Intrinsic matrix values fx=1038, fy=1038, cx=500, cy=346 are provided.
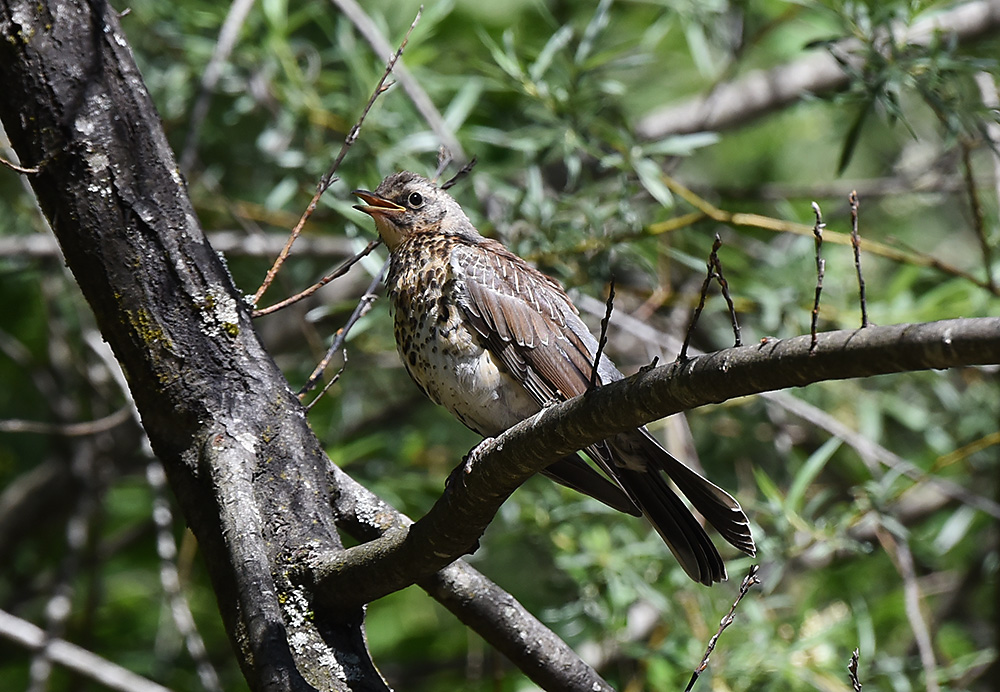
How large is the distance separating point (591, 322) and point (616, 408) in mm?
2703

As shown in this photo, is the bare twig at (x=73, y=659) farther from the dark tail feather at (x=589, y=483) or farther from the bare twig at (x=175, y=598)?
the dark tail feather at (x=589, y=483)

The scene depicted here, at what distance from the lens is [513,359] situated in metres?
3.05

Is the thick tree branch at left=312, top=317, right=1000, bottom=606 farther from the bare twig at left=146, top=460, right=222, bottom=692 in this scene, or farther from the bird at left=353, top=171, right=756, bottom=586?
the bare twig at left=146, top=460, right=222, bottom=692

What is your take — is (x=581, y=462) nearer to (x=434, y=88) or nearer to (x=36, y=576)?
(x=434, y=88)

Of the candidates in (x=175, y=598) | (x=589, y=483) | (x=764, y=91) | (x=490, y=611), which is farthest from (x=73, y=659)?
(x=764, y=91)

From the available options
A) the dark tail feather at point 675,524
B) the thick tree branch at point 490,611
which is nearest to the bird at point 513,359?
the dark tail feather at point 675,524

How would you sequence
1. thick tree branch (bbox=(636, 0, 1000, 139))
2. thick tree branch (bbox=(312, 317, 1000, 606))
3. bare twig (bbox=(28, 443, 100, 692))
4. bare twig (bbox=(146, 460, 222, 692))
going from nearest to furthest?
thick tree branch (bbox=(312, 317, 1000, 606)), bare twig (bbox=(146, 460, 222, 692)), bare twig (bbox=(28, 443, 100, 692)), thick tree branch (bbox=(636, 0, 1000, 139))

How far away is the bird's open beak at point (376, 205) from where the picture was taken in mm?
3705

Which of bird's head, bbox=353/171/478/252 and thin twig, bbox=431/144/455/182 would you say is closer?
thin twig, bbox=431/144/455/182

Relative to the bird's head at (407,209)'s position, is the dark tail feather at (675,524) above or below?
below

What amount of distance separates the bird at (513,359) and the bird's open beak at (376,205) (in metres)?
0.33

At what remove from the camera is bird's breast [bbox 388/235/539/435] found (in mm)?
3053

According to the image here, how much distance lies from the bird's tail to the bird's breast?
37 centimetres

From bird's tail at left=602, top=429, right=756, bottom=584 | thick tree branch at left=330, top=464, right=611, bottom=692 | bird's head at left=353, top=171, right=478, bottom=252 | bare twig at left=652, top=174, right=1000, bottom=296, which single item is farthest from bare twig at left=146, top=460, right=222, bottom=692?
bare twig at left=652, top=174, right=1000, bottom=296
